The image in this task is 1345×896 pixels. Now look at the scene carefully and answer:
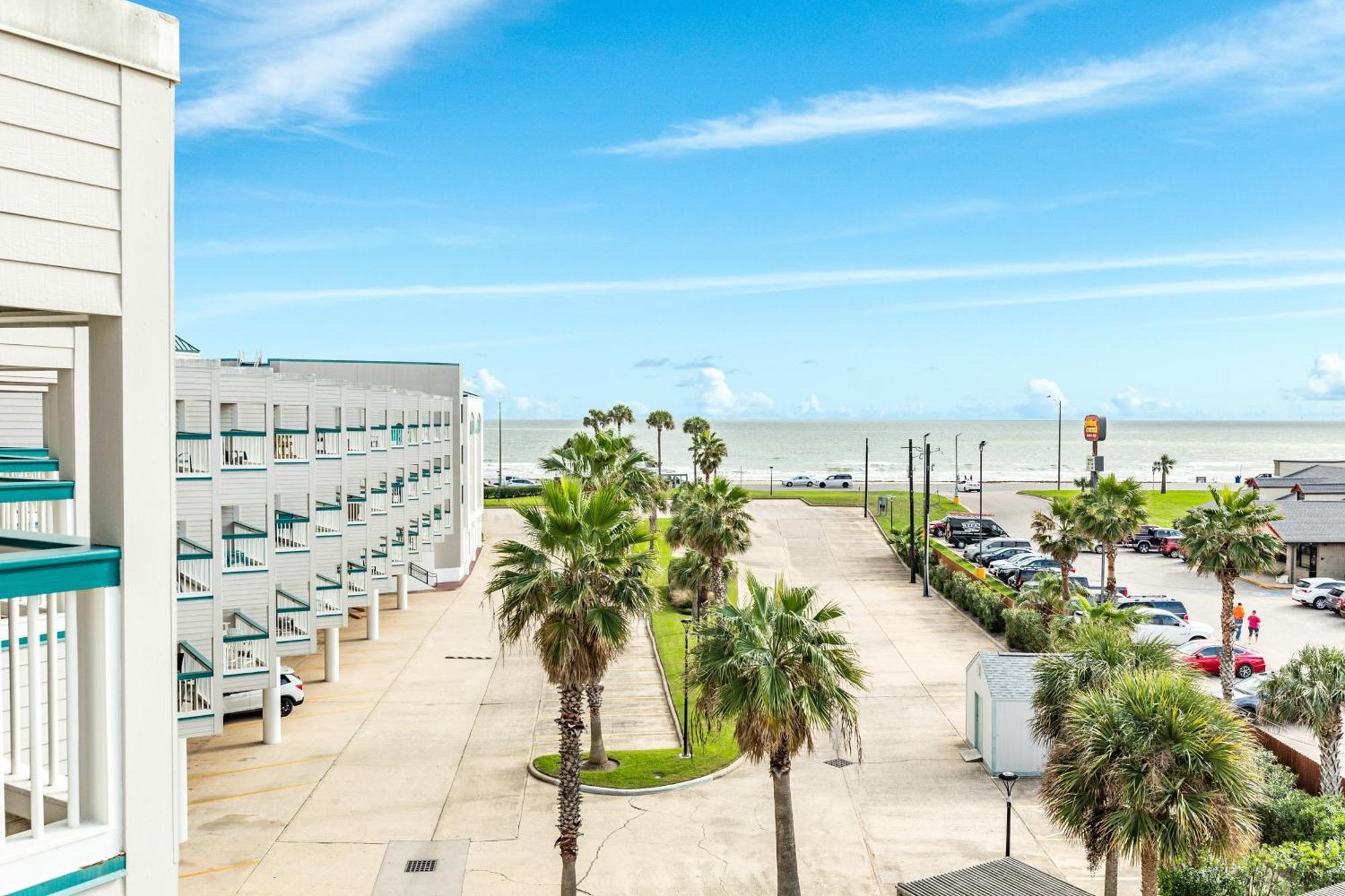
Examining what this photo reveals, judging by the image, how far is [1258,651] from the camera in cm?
3706

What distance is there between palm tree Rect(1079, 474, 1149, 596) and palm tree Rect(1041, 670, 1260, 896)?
23825 mm

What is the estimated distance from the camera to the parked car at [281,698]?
1144 inches

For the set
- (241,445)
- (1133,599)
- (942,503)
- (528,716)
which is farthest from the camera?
(942,503)

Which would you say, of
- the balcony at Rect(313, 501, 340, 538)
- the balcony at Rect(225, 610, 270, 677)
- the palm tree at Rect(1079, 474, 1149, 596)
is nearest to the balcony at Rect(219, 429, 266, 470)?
the balcony at Rect(225, 610, 270, 677)

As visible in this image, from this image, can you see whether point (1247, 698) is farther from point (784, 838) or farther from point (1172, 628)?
point (784, 838)

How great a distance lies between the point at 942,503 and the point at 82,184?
82536 mm

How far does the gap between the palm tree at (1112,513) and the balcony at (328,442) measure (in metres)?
26.8

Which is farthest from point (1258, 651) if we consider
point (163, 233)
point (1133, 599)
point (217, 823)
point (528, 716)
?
point (163, 233)

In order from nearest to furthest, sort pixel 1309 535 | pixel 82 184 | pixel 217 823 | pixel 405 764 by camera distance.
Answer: pixel 82 184
pixel 217 823
pixel 405 764
pixel 1309 535

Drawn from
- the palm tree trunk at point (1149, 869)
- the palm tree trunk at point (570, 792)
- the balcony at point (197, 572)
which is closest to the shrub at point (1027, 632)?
the palm tree trunk at point (1149, 869)

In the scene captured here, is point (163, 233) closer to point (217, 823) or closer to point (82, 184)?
point (82, 184)

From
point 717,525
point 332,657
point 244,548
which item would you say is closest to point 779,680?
point 244,548

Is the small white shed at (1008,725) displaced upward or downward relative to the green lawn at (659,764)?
upward

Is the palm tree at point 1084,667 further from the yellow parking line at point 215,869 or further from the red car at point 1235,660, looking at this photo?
the red car at point 1235,660
